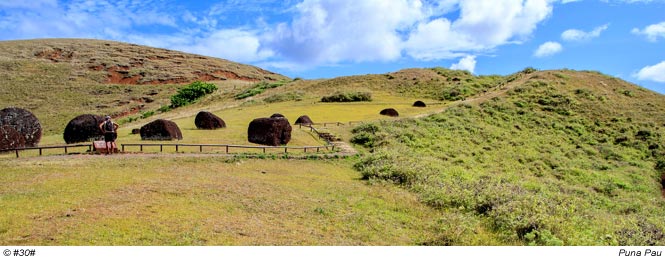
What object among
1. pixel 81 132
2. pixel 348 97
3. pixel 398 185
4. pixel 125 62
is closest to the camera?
pixel 398 185

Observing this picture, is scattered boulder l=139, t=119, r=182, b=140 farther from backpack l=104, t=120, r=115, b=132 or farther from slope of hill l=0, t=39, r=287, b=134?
slope of hill l=0, t=39, r=287, b=134

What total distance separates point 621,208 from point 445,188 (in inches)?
426

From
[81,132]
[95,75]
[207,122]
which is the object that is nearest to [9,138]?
[81,132]

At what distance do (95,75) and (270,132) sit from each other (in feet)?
269

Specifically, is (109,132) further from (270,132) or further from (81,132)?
(270,132)

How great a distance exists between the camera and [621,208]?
21.1 m

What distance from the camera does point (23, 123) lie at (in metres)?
22.5

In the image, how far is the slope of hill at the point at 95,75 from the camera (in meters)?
72.7

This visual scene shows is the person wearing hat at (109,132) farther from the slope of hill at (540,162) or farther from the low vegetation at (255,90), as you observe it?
the low vegetation at (255,90)

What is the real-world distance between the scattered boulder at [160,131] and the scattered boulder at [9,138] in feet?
22.0

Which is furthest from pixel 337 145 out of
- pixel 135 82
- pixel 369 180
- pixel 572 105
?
pixel 135 82

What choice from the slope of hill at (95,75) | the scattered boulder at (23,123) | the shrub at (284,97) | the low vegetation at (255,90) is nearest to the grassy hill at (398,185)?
the scattered boulder at (23,123)

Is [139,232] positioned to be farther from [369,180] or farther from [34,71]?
[34,71]
